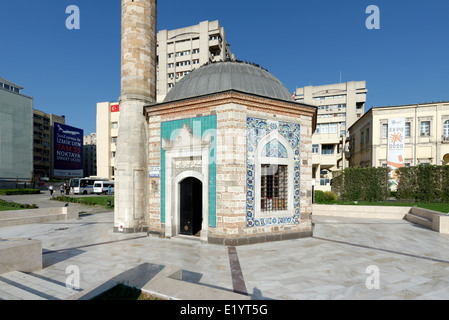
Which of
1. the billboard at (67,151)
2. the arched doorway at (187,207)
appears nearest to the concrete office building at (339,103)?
the arched doorway at (187,207)

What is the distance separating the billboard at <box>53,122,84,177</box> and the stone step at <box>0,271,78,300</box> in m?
65.0

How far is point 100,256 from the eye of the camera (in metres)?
8.63

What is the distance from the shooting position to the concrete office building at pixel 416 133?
27156 millimetres

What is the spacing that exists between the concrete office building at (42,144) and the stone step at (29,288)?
74.3 metres

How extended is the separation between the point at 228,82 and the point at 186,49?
4619 cm

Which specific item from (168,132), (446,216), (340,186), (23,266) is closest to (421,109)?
(340,186)

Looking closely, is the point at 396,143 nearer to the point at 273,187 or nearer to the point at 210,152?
the point at 273,187

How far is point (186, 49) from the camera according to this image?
5250cm

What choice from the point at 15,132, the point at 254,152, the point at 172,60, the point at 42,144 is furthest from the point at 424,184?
the point at 42,144

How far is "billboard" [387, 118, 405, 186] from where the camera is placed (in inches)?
1094

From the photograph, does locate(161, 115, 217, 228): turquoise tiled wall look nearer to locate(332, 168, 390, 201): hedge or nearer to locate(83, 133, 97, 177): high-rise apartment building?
locate(332, 168, 390, 201): hedge

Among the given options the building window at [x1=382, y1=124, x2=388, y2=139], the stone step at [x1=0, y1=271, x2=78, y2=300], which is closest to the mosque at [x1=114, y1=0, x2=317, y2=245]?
the stone step at [x1=0, y1=271, x2=78, y2=300]
